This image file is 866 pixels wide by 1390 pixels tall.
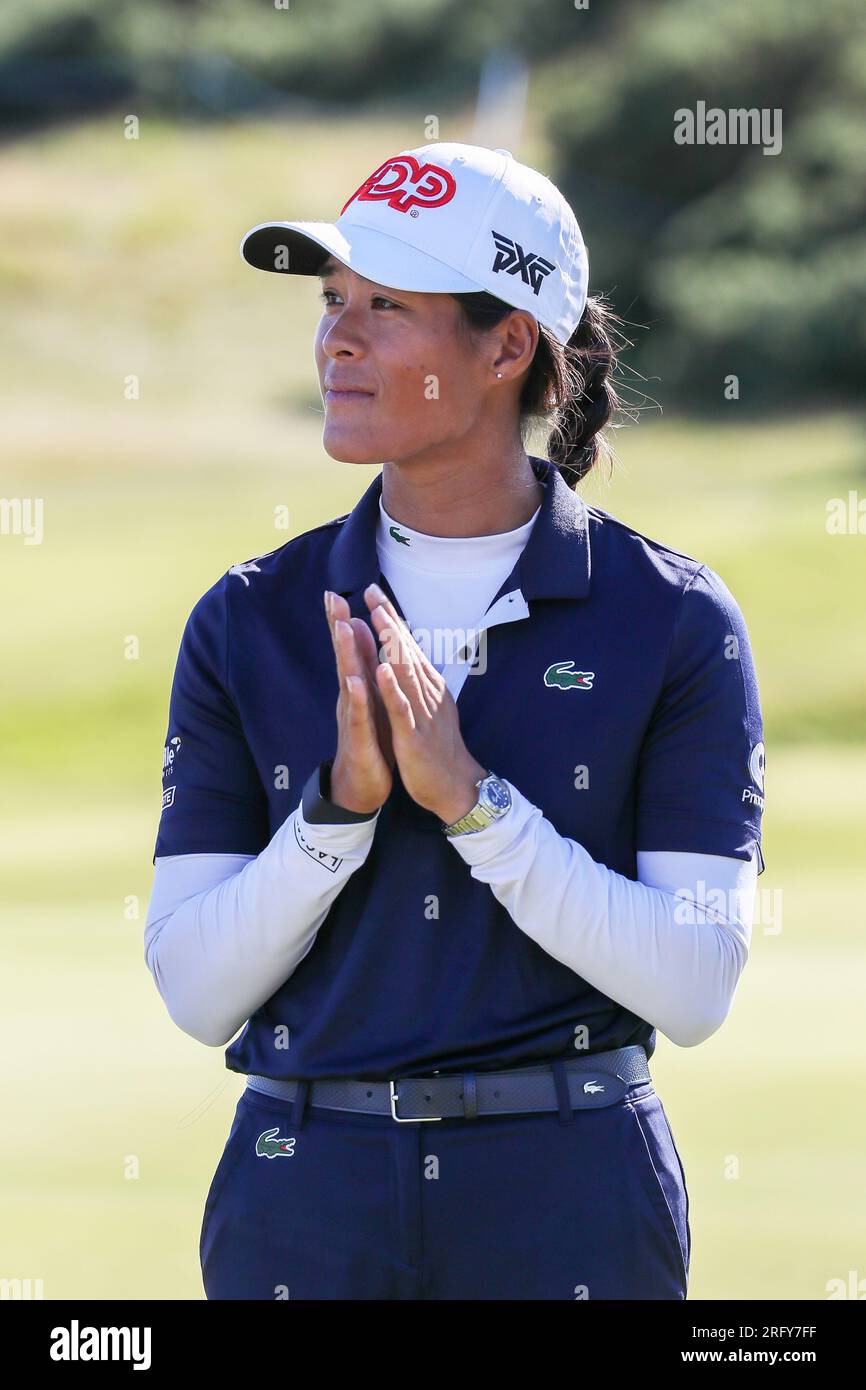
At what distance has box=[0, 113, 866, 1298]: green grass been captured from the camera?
18.0 ft

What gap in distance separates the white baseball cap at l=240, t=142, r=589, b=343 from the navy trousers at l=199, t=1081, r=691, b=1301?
0.91m

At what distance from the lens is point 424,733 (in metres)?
2.19

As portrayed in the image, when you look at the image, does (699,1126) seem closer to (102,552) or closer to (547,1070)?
(547,1070)

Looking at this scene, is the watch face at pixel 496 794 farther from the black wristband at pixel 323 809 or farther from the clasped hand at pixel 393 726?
the black wristband at pixel 323 809

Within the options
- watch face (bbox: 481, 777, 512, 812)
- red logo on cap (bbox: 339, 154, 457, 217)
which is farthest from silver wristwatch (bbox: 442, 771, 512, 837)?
→ red logo on cap (bbox: 339, 154, 457, 217)

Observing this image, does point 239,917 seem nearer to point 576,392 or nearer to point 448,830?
point 448,830

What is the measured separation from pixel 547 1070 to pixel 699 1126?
3.99 metres

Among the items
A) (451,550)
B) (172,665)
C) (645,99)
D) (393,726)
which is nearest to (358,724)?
(393,726)

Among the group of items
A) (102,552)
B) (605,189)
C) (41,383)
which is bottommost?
(102,552)

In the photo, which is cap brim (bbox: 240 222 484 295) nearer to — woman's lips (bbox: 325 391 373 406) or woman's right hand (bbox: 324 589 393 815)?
woman's lips (bbox: 325 391 373 406)

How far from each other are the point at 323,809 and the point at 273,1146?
372 mm

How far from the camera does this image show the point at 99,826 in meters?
13.3

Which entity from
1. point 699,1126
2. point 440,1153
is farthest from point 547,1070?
point 699,1126

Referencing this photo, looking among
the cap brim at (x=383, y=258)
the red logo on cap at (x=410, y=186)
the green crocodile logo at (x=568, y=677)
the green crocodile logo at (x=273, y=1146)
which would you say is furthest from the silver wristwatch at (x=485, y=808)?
the red logo on cap at (x=410, y=186)
